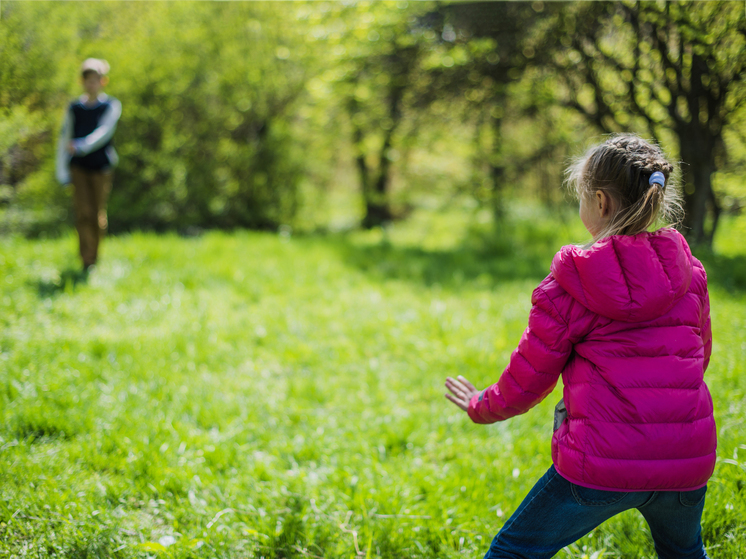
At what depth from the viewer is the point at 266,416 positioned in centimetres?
311

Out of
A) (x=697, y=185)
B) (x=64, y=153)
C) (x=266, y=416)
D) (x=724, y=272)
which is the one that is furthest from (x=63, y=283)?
(x=724, y=272)

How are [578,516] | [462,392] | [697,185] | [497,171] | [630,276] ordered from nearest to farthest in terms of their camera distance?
[630,276] → [578,516] → [462,392] → [697,185] → [497,171]

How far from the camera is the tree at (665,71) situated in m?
3.55

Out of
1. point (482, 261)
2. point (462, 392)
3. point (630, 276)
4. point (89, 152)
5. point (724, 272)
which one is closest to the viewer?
point (630, 276)

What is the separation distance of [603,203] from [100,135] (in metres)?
4.78

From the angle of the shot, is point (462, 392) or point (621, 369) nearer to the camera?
point (621, 369)

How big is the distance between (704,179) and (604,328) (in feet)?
14.9

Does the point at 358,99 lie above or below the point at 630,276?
above

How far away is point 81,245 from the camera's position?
509 centimetres

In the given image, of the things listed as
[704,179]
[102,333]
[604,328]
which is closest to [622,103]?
[704,179]

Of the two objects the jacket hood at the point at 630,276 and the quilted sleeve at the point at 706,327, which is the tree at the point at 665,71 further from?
the jacket hood at the point at 630,276

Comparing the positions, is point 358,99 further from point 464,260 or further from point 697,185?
point 697,185

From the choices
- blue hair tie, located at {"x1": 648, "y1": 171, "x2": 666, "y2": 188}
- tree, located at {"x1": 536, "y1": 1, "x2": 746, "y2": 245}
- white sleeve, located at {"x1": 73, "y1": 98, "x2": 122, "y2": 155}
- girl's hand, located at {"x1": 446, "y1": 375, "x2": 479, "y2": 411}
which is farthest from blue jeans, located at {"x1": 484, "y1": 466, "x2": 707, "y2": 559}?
white sleeve, located at {"x1": 73, "y1": 98, "x2": 122, "y2": 155}

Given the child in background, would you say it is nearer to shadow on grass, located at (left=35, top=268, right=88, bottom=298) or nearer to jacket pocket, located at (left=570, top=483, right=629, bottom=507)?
shadow on grass, located at (left=35, top=268, right=88, bottom=298)
